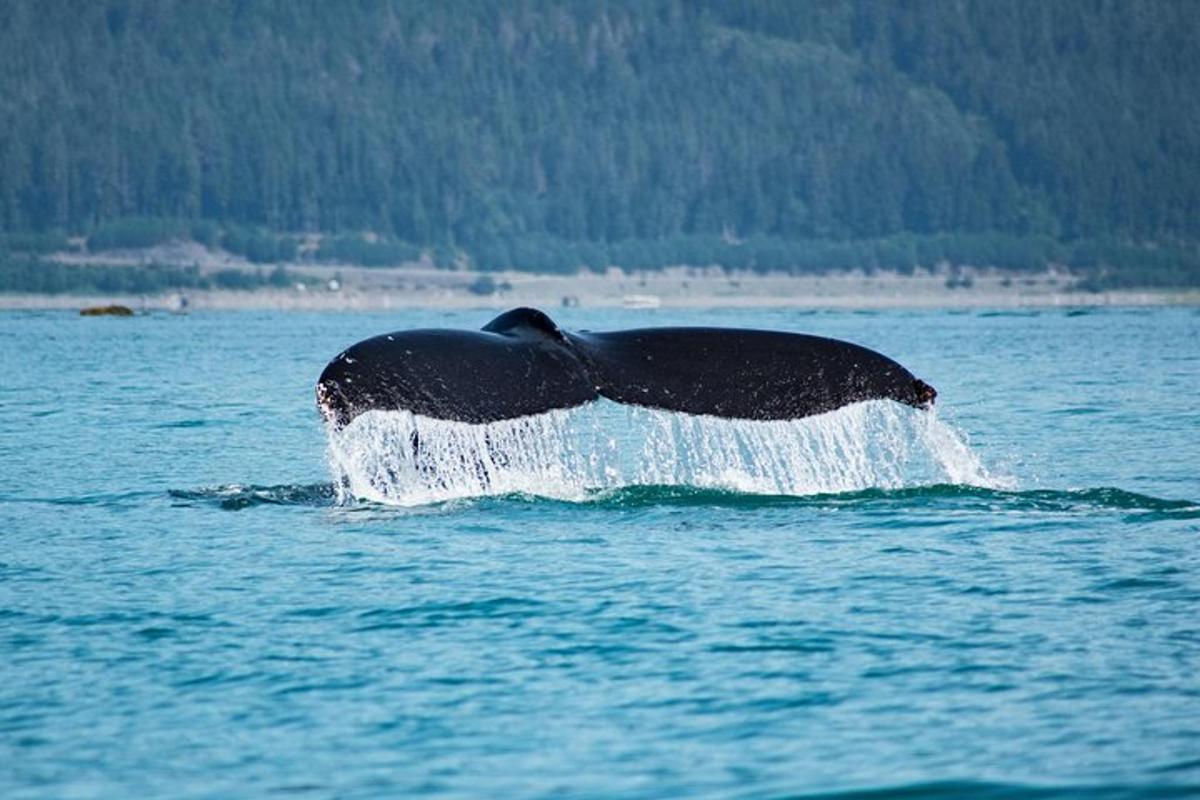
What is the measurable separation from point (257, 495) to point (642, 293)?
150m

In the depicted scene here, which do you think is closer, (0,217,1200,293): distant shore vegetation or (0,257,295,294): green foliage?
(0,257,295,294): green foliage

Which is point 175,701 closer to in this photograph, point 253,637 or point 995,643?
point 253,637

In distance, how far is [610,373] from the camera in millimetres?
11664

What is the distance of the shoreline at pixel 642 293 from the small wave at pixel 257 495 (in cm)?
12835

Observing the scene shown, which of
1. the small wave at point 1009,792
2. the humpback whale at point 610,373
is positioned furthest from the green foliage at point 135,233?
Result: the small wave at point 1009,792

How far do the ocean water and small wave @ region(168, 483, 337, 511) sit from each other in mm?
73

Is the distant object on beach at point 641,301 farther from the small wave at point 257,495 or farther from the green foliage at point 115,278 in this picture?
the small wave at point 257,495

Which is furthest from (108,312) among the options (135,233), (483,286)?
(135,233)

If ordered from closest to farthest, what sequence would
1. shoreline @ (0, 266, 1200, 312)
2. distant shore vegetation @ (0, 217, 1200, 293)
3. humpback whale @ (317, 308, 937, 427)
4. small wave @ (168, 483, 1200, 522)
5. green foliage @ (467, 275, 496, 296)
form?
humpback whale @ (317, 308, 937, 427) → small wave @ (168, 483, 1200, 522) → shoreline @ (0, 266, 1200, 312) → green foliage @ (467, 275, 496, 296) → distant shore vegetation @ (0, 217, 1200, 293)

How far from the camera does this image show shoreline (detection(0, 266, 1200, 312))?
148750 mm

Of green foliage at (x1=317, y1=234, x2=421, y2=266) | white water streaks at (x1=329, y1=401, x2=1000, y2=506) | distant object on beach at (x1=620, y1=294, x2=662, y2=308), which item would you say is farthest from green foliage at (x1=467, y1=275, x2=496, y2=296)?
white water streaks at (x1=329, y1=401, x2=1000, y2=506)

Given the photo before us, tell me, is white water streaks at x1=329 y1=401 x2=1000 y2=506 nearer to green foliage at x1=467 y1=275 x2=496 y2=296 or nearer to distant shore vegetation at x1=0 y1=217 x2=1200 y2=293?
green foliage at x1=467 y1=275 x2=496 y2=296

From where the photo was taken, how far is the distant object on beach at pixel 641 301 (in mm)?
154625

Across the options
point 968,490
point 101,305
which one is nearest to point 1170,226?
point 101,305
